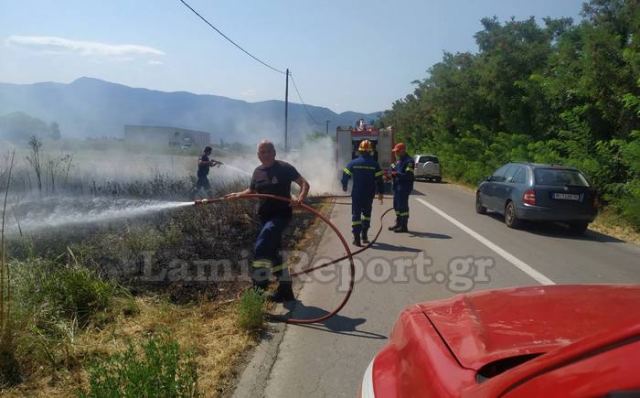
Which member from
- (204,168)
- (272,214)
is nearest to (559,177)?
(272,214)

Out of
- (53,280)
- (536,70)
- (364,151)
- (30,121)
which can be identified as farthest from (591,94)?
(30,121)

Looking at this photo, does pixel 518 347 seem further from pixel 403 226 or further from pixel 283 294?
pixel 403 226

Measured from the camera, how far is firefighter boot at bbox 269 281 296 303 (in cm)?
613

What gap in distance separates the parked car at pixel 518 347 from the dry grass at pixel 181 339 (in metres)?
2.03

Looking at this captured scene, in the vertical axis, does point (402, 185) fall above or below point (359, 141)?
below

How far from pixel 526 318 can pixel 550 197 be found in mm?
10187

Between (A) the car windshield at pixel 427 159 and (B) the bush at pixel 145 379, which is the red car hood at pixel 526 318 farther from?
(A) the car windshield at pixel 427 159

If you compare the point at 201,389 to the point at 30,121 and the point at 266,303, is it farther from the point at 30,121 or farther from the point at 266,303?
the point at 30,121

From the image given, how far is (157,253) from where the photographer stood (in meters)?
7.00

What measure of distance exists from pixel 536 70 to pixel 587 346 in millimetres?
23531

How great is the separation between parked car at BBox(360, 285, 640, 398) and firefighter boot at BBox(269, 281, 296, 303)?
345 cm

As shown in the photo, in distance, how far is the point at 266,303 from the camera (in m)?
6.07

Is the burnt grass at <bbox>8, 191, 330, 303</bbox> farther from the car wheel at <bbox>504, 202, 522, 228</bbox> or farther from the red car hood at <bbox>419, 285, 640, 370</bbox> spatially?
the car wheel at <bbox>504, 202, 522, 228</bbox>

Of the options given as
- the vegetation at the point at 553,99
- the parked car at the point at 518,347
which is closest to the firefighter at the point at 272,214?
the parked car at the point at 518,347
